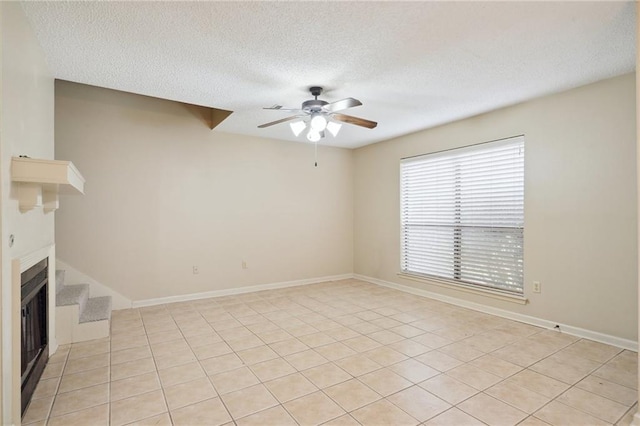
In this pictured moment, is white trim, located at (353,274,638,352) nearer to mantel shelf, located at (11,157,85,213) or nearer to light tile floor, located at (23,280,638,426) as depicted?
light tile floor, located at (23,280,638,426)

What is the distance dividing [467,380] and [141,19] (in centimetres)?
337

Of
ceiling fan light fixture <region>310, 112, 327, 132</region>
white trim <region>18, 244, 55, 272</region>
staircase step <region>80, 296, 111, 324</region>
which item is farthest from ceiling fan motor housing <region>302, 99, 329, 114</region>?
staircase step <region>80, 296, 111, 324</region>

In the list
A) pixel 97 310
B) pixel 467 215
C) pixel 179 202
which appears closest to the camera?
pixel 97 310

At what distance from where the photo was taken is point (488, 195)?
4.12 meters

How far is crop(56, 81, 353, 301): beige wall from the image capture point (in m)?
4.04

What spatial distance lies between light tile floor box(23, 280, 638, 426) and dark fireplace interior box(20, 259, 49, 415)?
110 mm

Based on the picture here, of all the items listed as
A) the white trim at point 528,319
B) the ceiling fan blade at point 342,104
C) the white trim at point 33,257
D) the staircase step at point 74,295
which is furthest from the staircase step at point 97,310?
the white trim at point 528,319

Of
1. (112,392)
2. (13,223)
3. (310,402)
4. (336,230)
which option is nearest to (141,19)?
(13,223)

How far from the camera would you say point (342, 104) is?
115 inches

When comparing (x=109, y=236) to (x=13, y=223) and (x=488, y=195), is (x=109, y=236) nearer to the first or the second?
(x=13, y=223)

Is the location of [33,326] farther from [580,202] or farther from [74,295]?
[580,202]

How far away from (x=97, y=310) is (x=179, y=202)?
1672mm

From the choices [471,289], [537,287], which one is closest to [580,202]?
[537,287]

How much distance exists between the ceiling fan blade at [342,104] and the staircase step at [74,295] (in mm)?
3072
